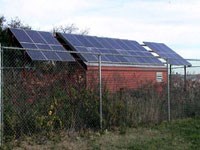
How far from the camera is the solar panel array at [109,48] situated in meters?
20.0

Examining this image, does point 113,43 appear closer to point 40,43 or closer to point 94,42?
point 94,42

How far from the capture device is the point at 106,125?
38.3 ft

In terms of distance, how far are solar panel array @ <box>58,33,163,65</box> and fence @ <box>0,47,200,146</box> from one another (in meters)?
5.55

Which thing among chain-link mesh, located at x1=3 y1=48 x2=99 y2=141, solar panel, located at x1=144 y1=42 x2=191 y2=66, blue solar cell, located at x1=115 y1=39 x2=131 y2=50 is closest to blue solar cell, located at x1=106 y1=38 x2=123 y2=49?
blue solar cell, located at x1=115 y1=39 x2=131 y2=50

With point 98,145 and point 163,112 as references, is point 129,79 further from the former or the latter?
point 98,145

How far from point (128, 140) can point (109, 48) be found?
37.6ft

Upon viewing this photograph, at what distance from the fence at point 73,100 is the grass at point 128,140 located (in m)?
0.32

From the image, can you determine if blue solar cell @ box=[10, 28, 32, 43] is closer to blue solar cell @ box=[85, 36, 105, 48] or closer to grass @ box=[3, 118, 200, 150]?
blue solar cell @ box=[85, 36, 105, 48]

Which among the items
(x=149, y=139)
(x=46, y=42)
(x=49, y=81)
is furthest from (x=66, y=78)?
(x=46, y=42)

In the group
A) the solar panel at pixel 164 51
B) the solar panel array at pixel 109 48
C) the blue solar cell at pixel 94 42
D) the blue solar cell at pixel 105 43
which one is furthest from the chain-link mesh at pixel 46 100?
the solar panel at pixel 164 51

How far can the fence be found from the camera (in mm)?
9602

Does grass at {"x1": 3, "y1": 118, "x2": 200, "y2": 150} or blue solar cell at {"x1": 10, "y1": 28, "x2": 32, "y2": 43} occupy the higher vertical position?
blue solar cell at {"x1": 10, "y1": 28, "x2": 32, "y2": 43}

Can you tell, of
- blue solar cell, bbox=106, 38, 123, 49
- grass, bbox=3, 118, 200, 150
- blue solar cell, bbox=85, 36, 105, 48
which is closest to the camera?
grass, bbox=3, 118, 200, 150

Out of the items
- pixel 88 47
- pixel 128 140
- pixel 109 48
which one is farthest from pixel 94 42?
pixel 128 140
